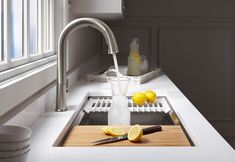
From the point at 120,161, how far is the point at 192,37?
319 centimetres

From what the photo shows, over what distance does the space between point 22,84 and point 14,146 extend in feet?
1.81

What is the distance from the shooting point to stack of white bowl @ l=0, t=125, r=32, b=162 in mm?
570

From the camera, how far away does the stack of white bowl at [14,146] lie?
57 cm

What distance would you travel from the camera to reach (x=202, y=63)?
3.92m

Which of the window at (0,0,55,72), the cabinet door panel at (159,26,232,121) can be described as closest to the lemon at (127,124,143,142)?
the window at (0,0,55,72)

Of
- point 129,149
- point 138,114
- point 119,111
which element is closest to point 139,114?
point 138,114

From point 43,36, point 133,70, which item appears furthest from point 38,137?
point 133,70

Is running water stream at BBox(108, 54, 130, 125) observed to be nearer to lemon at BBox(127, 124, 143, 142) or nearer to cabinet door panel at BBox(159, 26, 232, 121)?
lemon at BBox(127, 124, 143, 142)

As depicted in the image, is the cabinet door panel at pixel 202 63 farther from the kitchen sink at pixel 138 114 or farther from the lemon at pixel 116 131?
the lemon at pixel 116 131

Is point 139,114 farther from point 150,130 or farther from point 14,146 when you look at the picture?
point 14,146

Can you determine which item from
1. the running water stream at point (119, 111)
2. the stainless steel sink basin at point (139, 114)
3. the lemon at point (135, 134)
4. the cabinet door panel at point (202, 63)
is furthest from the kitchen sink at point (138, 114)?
the cabinet door panel at point (202, 63)

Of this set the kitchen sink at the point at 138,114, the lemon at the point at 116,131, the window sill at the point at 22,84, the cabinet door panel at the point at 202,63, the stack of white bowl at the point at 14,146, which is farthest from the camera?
the cabinet door panel at the point at 202,63

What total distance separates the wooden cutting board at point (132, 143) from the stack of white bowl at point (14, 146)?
424 mm

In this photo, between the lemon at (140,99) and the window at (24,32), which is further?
the lemon at (140,99)
